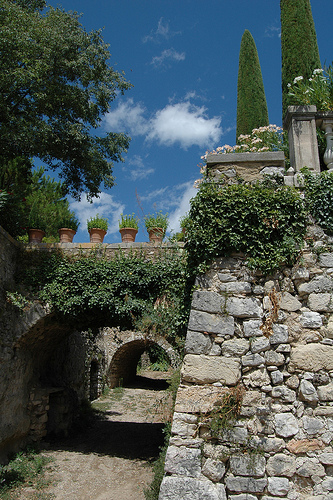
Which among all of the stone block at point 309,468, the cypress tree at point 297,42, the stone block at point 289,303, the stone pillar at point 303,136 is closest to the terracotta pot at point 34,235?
the stone pillar at point 303,136

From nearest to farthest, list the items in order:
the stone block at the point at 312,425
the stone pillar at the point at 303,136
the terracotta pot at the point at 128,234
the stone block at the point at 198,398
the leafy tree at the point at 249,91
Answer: the stone block at the point at 312,425 < the stone block at the point at 198,398 < the stone pillar at the point at 303,136 < the terracotta pot at the point at 128,234 < the leafy tree at the point at 249,91

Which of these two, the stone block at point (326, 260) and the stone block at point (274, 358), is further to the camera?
the stone block at point (326, 260)

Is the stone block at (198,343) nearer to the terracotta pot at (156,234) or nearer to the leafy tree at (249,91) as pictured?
the terracotta pot at (156,234)

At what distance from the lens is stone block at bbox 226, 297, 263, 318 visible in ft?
12.6

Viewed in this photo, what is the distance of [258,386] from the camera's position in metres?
3.64

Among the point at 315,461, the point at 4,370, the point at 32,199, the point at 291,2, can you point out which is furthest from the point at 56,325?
the point at 291,2

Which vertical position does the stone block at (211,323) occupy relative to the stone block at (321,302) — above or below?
below

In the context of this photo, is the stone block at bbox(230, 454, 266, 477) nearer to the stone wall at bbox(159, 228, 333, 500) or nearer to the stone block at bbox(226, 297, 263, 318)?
the stone wall at bbox(159, 228, 333, 500)

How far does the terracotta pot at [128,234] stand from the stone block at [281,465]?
15.7ft

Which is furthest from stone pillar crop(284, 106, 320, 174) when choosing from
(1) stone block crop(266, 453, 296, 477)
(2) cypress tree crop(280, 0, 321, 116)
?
(2) cypress tree crop(280, 0, 321, 116)

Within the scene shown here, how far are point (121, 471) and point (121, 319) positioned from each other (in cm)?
285

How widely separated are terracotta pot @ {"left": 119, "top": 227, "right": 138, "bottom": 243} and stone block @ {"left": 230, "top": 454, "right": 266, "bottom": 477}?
4667 millimetres

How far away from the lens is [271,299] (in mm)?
3883

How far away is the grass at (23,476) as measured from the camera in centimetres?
592
